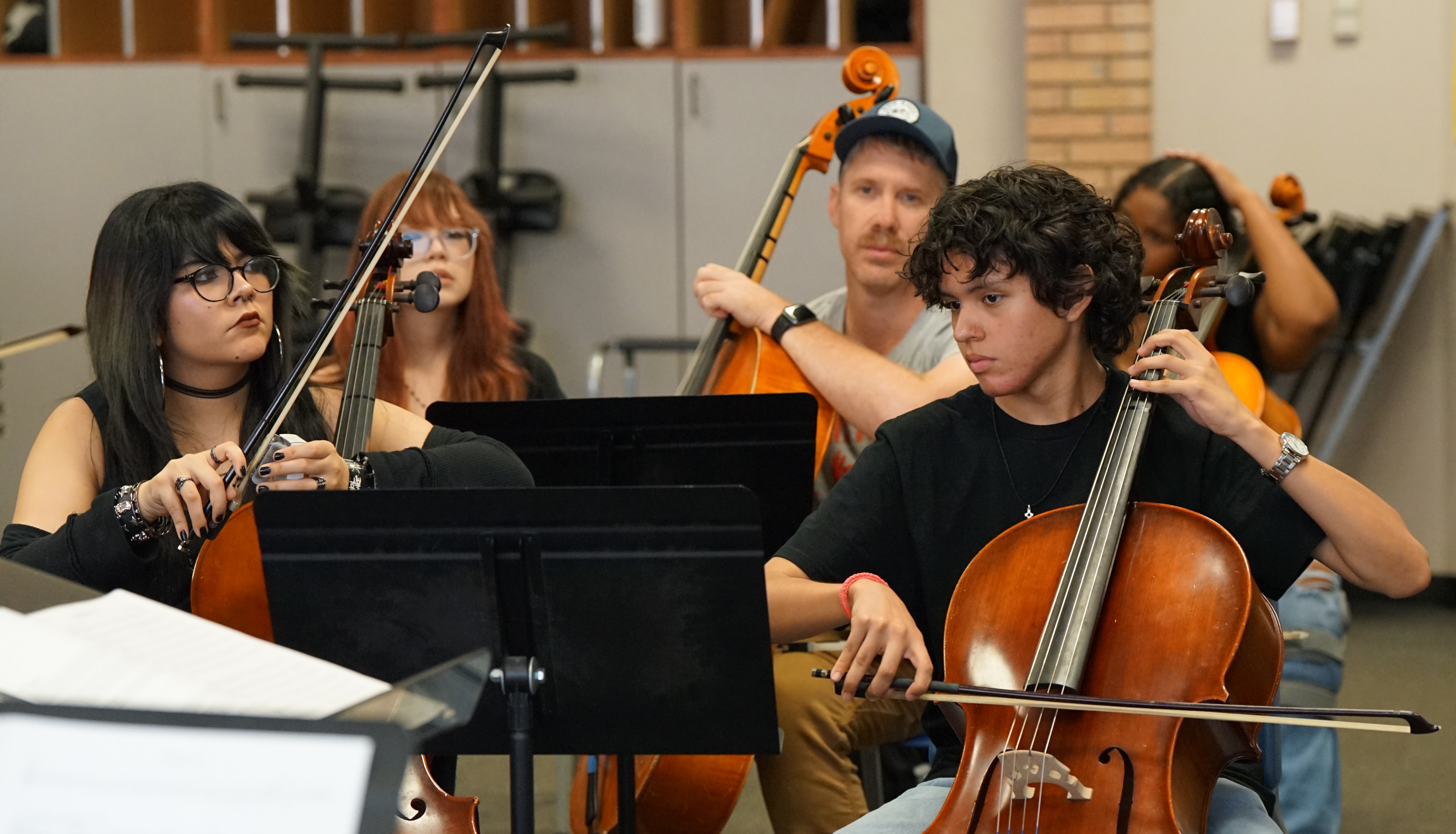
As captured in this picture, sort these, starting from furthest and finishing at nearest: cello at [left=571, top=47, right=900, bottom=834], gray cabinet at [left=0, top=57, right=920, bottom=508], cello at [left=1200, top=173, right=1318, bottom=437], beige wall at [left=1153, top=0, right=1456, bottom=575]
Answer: gray cabinet at [left=0, top=57, right=920, bottom=508], beige wall at [left=1153, top=0, right=1456, bottom=575], cello at [left=1200, top=173, right=1318, bottom=437], cello at [left=571, top=47, right=900, bottom=834]

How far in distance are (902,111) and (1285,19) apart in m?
2.24

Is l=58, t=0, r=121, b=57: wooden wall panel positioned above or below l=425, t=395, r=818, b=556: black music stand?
above

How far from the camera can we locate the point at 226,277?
1.74 meters

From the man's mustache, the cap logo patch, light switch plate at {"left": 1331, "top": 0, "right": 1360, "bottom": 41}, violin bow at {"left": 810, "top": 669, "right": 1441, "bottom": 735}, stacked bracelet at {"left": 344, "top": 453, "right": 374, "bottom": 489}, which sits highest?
light switch plate at {"left": 1331, "top": 0, "right": 1360, "bottom": 41}

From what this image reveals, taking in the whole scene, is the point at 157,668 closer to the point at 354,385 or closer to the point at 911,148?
the point at 354,385

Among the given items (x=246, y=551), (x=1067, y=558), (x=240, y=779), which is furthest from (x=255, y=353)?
(x=240, y=779)

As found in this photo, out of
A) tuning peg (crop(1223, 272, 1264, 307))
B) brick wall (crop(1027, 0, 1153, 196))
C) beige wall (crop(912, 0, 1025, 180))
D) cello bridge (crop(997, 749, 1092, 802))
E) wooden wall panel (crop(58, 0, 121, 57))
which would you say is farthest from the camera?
wooden wall panel (crop(58, 0, 121, 57))

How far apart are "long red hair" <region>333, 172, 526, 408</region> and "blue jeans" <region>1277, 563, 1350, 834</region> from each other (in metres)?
1.35

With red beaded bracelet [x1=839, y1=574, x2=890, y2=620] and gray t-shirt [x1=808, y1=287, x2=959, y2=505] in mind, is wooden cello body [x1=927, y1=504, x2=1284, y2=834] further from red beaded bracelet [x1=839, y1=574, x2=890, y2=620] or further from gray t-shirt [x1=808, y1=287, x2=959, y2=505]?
gray t-shirt [x1=808, y1=287, x2=959, y2=505]

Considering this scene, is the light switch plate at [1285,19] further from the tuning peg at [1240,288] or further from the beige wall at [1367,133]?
the tuning peg at [1240,288]

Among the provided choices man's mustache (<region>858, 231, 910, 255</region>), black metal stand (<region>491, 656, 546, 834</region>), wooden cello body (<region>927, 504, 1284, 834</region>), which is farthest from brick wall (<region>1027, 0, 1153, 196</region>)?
black metal stand (<region>491, 656, 546, 834</region>)

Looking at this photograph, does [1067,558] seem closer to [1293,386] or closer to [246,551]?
[246,551]

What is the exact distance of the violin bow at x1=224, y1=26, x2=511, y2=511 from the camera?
1.61 meters

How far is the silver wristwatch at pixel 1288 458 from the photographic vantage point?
135cm
